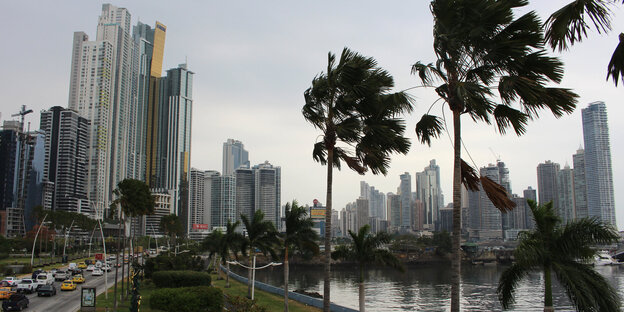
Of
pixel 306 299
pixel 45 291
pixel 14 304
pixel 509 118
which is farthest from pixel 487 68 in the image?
pixel 45 291

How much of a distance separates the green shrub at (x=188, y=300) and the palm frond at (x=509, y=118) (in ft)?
79.4

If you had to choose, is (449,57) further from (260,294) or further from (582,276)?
(260,294)

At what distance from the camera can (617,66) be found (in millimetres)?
7766

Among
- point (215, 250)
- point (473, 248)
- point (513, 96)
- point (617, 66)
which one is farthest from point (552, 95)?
point (473, 248)

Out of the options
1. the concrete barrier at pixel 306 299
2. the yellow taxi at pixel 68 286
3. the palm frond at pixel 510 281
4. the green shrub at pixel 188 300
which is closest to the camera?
the palm frond at pixel 510 281

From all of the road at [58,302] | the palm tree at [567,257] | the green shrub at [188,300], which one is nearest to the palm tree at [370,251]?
the green shrub at [188,300]

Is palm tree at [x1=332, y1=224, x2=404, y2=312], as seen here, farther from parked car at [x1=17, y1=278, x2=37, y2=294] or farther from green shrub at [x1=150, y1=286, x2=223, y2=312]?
parked car at [x1=17, y1=278, x2=37, y2=294]

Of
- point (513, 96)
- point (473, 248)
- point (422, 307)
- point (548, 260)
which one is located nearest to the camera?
point (513, 96)

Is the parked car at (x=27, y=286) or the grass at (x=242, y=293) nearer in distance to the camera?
the grass at (x=242, y=293)

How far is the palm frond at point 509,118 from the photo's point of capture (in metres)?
11.4

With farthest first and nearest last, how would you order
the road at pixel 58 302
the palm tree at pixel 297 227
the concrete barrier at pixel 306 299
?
the road at pixel 58 302
the palm tree at pixel 297 227
the concrete barrier at pixel 306 299

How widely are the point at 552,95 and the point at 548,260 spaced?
565 cm

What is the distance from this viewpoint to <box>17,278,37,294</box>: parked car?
45.0m

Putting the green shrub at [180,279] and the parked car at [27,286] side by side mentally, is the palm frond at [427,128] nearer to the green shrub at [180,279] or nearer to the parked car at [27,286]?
the green shrub at [180,279]
